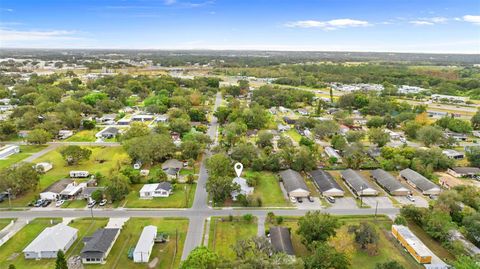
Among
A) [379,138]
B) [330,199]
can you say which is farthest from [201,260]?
[379,138]

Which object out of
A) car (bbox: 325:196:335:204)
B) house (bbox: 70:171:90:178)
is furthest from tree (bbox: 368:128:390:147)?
house (bbox: 70:171:90:178)

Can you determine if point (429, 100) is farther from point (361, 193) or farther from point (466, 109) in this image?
point (361, 193)

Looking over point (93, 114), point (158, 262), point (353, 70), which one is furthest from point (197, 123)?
point (353, 70)

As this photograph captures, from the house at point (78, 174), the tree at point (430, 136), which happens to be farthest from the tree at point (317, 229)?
the tree at point (430, 136)

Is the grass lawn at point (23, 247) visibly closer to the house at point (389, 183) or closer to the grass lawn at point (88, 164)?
the grass lawn at point (88, 164)

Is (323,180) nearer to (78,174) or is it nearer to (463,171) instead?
(463,171)

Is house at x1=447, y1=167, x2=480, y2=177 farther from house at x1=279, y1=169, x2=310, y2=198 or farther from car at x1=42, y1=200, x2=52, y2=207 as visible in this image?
car at x1=42, y1=200, x2=52, y2=207
